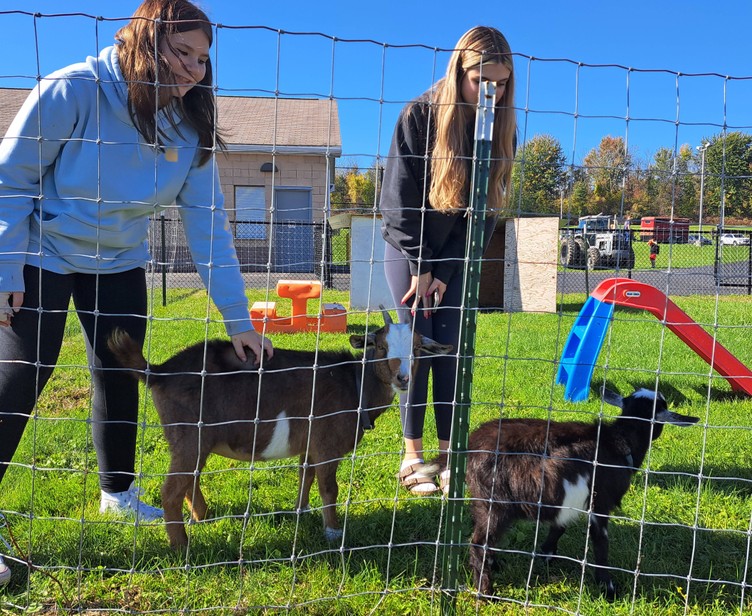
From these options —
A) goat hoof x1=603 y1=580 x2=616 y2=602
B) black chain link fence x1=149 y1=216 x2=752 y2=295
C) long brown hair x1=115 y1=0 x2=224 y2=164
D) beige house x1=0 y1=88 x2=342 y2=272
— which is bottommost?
goat hoof x1=603 y1=580 x2=616 y2=602

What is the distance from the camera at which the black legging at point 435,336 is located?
11.2 ft

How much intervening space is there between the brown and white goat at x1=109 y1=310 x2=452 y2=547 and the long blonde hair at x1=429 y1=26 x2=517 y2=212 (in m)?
0.77

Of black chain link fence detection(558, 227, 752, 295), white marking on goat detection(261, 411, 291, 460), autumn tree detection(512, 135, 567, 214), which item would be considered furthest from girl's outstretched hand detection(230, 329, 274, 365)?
black chain link fence detection(558, 227, 752, 295)

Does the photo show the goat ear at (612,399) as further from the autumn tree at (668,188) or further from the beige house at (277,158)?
the beige house at (277,158)

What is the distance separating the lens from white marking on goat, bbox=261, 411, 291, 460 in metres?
3.10

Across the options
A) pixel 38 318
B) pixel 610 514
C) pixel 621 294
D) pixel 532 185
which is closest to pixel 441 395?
pixel 610 514

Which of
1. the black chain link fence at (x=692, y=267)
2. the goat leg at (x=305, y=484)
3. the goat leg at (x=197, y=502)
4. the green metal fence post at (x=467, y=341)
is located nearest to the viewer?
the green metal fence post at (x=467, y=341)

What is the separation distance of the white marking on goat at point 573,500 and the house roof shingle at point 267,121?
15.3 metres

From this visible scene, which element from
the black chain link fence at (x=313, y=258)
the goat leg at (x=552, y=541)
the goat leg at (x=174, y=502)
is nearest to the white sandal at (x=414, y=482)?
the goat leg at (x=552, y=541)

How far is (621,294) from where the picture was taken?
5.44 m

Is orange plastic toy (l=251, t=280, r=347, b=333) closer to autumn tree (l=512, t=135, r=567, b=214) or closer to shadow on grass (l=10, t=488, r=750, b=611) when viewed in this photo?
autumn tree (l=512, t=135, r=567, b=214)

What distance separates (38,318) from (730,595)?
123 inches

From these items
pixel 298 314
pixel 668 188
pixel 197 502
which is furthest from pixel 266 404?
pixel 298 314

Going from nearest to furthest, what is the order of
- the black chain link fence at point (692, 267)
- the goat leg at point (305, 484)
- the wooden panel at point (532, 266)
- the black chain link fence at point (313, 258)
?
the goat leg at point (305, 484)
the wooden panel at point (532, 266)
the black chain link fence at point (313, 258)
the black chain link fence at point (692, 267)
